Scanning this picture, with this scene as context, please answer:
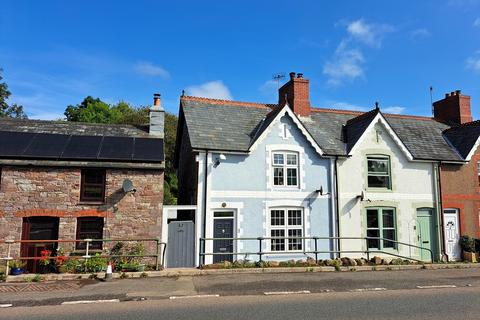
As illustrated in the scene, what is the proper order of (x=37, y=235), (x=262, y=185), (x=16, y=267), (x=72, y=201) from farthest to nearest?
(x=262, y=185) < (x=72, y=201) < (x=37, y=235) < (x=16, y=267)

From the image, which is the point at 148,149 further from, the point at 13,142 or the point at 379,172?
the point at 379,172

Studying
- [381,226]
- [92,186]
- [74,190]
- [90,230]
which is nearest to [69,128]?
[92,186]

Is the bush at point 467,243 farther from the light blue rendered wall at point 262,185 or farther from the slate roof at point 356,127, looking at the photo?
the slate roof at point 356,127

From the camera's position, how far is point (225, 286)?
11.1 m

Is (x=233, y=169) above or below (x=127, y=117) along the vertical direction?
below

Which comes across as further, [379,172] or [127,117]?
[127,117]

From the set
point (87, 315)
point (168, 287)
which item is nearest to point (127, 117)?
A: point (168, 287)

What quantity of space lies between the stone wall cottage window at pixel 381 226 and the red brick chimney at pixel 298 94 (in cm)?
630

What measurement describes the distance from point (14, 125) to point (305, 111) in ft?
47.5

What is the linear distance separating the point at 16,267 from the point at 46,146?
4980mm

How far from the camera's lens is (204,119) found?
18.4m

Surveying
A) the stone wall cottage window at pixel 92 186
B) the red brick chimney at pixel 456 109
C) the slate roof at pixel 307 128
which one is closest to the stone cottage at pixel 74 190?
the stone wall cottage window at pixel 92 186

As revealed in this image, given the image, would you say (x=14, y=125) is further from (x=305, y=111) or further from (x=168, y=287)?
(x=305, y=111)

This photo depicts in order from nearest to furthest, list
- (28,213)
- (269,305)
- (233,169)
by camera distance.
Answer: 1. (269,305)
2. (28,213)
3. (233,169)
